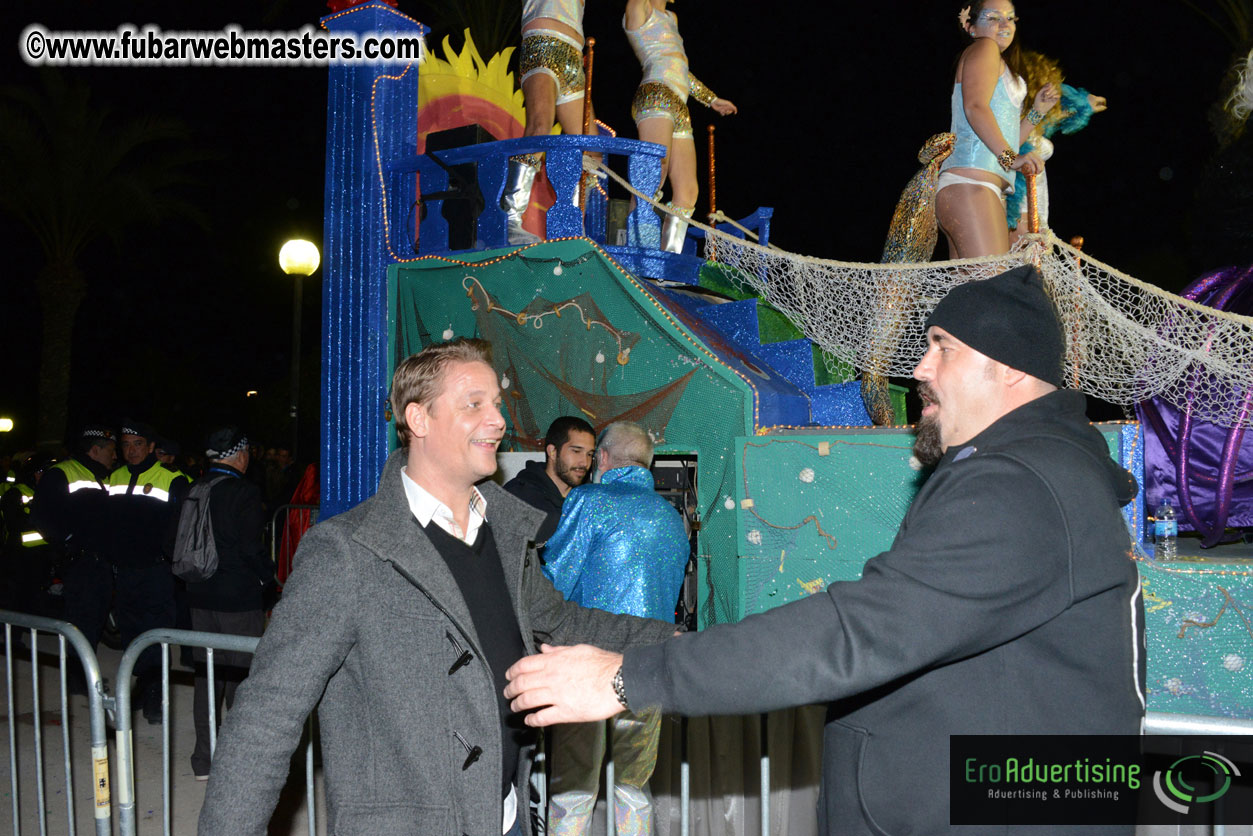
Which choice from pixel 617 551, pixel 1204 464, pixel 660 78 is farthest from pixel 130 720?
pixel 660 78

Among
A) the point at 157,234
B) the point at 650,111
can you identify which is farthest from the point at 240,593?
the point at 157,234

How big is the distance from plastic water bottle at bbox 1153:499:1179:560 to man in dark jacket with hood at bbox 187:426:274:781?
5486mm

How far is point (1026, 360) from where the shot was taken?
2148mm

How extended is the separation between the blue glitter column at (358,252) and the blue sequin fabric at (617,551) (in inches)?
134

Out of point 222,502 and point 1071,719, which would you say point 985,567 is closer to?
point 1071,719

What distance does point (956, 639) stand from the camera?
1.83 m

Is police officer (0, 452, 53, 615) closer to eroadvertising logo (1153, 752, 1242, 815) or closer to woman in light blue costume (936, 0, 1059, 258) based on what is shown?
woman in light blue costume (936, 0, 1059, 258)

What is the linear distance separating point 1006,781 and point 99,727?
354 cm

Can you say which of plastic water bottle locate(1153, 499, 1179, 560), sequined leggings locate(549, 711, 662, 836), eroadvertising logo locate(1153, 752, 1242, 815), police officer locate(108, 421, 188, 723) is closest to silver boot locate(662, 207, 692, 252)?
plastic water bottle locate(1153, 499, 1179, 560)

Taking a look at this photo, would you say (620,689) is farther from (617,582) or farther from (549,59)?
(549,59)

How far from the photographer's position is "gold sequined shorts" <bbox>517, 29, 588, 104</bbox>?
7.78m

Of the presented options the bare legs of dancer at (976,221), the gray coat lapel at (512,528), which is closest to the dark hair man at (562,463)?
the gray coat lapel at (512,528)

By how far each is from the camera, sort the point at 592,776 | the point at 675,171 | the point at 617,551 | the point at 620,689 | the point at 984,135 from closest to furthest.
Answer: the point at 620,689 < the point at 592,776 < the point at 617,551 < the point at 984,135 < the point at 675,171

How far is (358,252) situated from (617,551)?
176 inches
